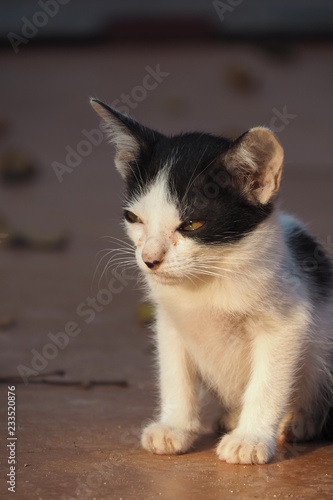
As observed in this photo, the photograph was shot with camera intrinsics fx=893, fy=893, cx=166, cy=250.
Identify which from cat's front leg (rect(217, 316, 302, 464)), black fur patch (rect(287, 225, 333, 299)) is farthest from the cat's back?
cat's front leg (rect(217, 316, 302, 464))

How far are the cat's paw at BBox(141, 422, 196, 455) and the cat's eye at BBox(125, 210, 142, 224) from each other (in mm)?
683

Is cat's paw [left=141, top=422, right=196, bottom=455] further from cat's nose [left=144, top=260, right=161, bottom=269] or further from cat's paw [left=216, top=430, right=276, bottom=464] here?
cat's nose [left=144, top=260, right=161, bottom=269]

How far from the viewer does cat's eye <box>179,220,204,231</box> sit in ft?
8.96

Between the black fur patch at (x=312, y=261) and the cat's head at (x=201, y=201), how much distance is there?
1.11 feet

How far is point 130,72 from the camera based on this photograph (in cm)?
1000

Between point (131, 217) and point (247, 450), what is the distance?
84 cm

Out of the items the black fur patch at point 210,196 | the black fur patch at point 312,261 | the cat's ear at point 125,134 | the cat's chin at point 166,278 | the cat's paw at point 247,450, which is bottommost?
the cat's paw at point 247,450

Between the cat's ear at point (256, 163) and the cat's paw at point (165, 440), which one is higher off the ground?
the cat's ear at point (256, 163)

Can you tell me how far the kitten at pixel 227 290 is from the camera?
2.73m

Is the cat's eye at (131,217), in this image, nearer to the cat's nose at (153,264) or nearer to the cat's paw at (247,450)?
the cat's nose at (153,264)

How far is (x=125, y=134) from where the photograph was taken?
9.95 feet

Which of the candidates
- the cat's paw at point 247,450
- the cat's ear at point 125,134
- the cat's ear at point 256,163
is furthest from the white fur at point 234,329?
the cat's ear at point 125,134

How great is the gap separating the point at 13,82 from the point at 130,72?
→ 1.36 meters

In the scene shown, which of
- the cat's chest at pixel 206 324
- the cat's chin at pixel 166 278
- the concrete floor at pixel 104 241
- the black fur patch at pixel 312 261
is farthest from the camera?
the black fur patch at pixel 312 261
